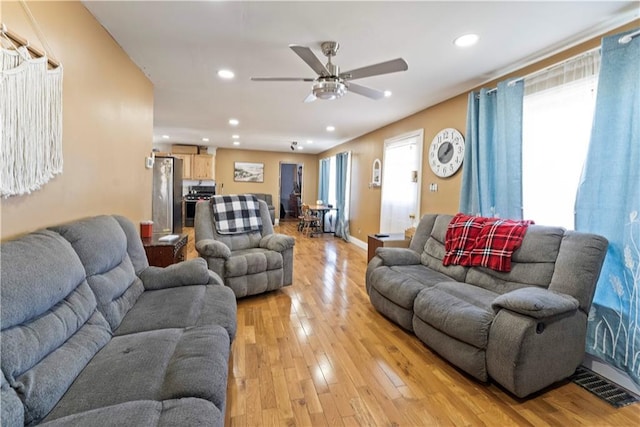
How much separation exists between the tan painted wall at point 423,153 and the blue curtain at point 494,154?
21cm

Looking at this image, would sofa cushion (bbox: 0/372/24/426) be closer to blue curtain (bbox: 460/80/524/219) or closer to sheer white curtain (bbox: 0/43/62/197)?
sheer white curtain (bbox: 0/43/62/197)

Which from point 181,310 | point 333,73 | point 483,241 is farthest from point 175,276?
point 483,241

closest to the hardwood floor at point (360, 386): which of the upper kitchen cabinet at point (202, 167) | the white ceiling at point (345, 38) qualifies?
the white ceiling at point (345, 38)

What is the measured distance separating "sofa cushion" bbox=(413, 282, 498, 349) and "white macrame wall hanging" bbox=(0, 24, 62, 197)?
2.49m

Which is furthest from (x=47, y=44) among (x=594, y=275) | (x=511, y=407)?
(x=594, y=275)

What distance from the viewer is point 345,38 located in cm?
225

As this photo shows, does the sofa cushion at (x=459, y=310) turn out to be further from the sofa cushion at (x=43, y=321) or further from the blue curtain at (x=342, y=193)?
the blue curtain at (x=342, y=193)

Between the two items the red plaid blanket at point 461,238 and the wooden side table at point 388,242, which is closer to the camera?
the red plaid blanket at point 461,238

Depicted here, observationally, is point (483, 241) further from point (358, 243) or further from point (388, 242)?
point (358, 243)

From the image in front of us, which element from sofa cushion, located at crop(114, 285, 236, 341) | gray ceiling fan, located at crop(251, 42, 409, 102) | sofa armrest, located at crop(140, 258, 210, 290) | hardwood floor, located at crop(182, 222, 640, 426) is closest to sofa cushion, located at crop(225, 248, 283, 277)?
hardwood floor, located at crop(182, 222, 640, 426)

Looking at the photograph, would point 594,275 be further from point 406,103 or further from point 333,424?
point 406,103

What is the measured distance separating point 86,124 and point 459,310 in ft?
9.24

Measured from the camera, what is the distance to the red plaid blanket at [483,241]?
7.63 ft

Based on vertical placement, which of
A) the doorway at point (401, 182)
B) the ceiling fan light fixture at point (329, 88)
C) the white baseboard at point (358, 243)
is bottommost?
the white baseboard at point (358, 243)
